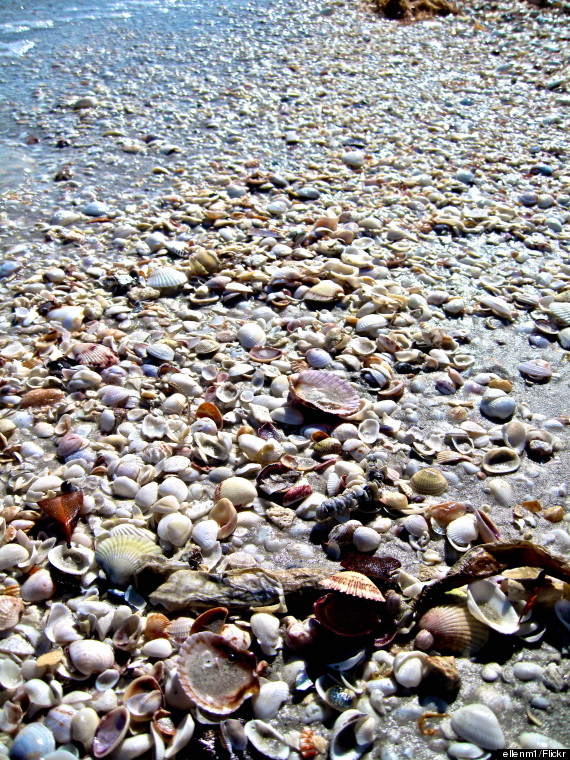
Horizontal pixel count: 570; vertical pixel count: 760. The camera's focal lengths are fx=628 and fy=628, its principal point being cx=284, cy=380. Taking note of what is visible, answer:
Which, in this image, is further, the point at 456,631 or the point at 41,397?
the point at 41,397

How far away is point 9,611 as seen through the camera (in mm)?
2191

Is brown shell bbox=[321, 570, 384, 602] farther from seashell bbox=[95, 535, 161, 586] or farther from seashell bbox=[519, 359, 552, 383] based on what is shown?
seashell bbox=[519, 359, 552, 383]

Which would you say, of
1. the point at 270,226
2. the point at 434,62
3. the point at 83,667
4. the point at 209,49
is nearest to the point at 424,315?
the point at 270,226

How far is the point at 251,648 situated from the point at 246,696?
19 cm

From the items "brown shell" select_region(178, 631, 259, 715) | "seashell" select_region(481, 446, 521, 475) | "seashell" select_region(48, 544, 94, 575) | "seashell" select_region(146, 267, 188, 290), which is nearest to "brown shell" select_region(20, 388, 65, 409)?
"seashell" select_region(48, 544, 94, 575)

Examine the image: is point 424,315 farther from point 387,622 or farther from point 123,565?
point 123,565

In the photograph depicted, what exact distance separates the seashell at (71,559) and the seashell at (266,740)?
851mm

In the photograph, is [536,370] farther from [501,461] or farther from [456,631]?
[456,631]

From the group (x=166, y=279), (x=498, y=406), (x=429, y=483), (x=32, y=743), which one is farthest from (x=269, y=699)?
(x=166, y=279)

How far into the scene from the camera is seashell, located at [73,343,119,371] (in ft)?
11.2

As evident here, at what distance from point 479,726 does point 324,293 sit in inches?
103

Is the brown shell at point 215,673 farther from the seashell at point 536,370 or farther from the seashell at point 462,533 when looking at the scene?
the seashell at point 536,370

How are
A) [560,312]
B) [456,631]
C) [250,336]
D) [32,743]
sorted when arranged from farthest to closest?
1. [560,312]
2. [250,336]
3. [456,631]
4. [32,743]

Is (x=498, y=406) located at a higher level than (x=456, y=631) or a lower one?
higher
